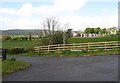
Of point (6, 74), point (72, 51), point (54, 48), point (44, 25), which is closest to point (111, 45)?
point (72, 51)

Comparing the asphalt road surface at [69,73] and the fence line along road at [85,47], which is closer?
the asphalt road surface at [69,73]

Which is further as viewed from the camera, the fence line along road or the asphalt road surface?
the fence line along road

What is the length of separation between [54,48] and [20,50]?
199 inches

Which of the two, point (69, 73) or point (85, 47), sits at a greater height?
point (85, 47)

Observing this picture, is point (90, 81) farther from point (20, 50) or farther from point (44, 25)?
point (44, 25)

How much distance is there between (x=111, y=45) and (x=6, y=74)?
17.2 meters

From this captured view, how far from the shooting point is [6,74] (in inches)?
463

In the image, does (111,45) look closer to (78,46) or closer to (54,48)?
(78,46)

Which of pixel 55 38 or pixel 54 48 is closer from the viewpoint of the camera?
pixel 54 48

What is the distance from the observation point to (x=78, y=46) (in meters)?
27.2

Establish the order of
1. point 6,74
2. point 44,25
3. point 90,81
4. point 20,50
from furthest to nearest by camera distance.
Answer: point 44,25, point 20,50, point 6,74, point 90,81

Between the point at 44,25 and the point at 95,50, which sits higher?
the point at 44,25

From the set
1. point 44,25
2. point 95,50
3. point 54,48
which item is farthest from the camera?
point 44,25

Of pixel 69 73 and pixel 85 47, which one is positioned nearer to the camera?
pixel 69 73
